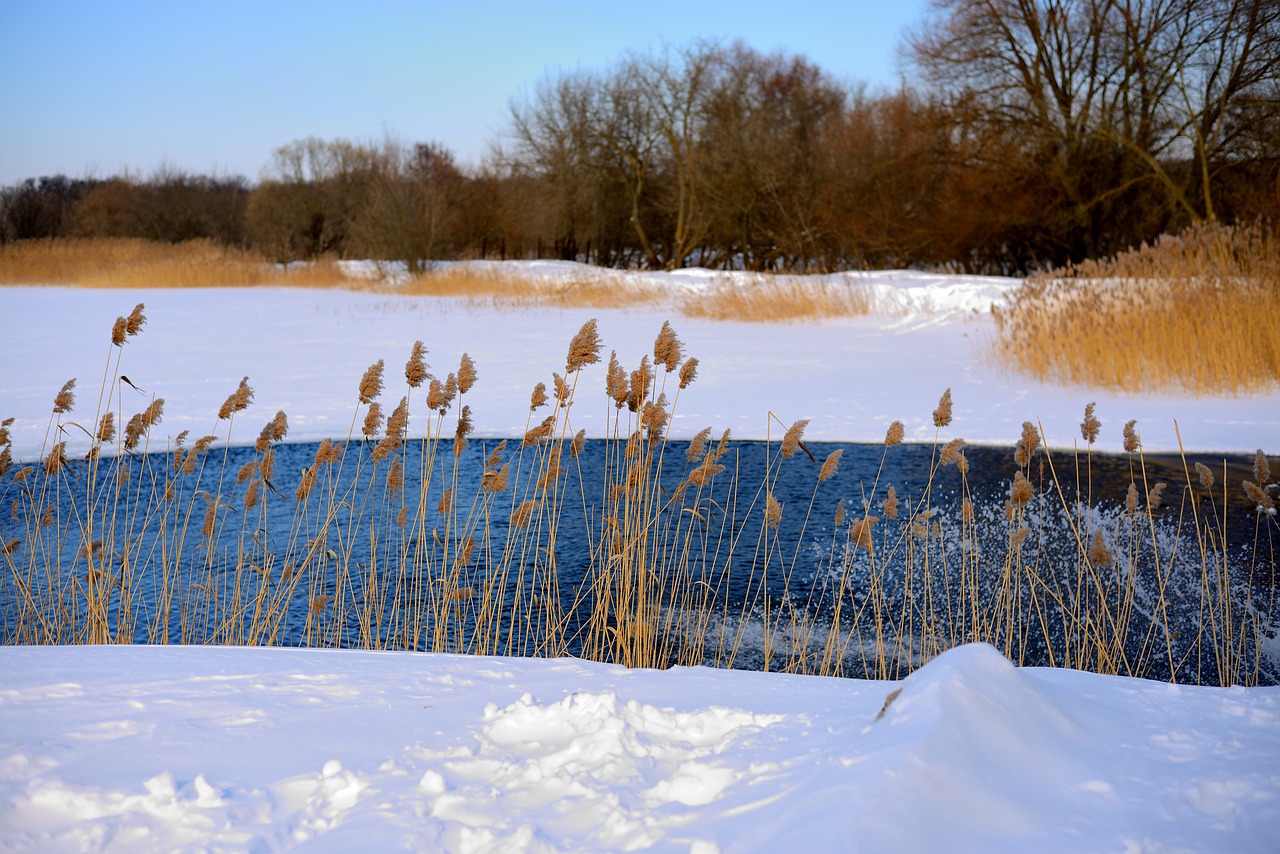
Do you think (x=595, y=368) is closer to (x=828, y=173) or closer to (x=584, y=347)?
(x=584, y=347)

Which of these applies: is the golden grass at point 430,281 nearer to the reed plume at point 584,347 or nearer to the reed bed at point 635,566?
the reed bed at point 635,566

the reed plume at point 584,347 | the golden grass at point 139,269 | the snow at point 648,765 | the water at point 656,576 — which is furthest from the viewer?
the golden grass at point 139,269

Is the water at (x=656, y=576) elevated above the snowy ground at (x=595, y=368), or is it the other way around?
the snowy ground at (x=595, y=368)

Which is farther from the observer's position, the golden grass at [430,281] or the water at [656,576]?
the golden grass at [430,281]

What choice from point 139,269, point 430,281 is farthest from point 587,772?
point 139,269

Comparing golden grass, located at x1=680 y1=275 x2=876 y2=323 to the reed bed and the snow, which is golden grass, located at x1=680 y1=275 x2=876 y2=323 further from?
the snow

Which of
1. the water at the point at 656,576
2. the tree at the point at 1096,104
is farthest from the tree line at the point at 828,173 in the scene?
the water at the point at 656,576

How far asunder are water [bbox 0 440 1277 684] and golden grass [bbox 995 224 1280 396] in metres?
2.62

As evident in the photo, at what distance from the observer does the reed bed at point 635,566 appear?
11.9 ft

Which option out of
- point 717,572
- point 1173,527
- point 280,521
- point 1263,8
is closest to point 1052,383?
point 1173,527

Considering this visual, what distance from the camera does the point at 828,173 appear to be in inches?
1021

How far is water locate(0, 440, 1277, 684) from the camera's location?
374cm

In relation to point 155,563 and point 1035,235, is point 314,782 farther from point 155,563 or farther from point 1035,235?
point 1035,235

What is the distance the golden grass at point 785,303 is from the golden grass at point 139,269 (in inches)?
460
